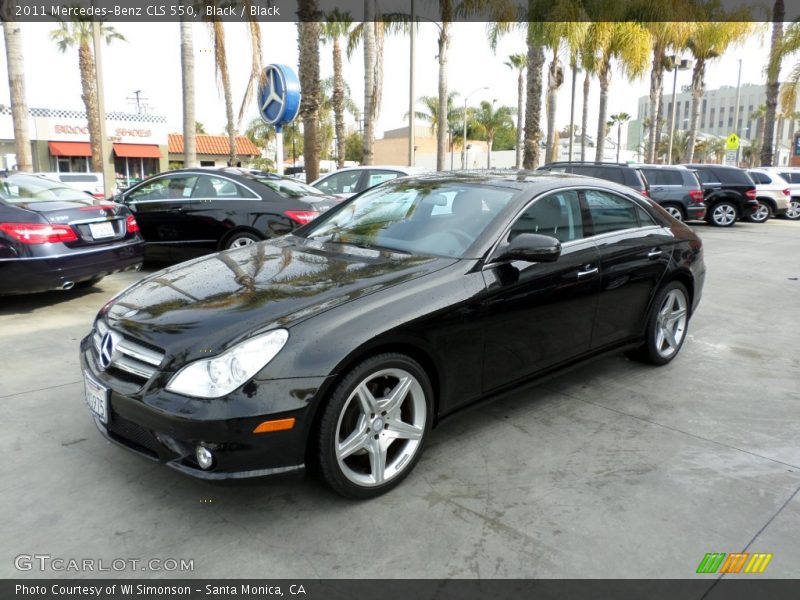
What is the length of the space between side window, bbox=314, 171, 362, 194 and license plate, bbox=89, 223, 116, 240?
189 inches

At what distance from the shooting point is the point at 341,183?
11422 mm

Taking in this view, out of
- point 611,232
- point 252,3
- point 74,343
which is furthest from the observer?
point 252,3

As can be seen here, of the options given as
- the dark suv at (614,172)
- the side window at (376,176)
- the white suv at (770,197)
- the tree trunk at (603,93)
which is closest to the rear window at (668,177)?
the dark suv at (614,172)

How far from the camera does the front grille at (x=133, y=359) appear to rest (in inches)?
113

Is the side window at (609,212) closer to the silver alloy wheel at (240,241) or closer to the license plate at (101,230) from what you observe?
the silver alloy wheel at (240,241)

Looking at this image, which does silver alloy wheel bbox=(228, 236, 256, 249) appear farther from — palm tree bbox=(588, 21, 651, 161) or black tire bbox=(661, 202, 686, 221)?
palm tree bbox=(588, 21, 651, 161)

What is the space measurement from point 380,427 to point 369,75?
1979 centimetres

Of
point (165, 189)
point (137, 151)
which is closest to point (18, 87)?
point (165, 189)

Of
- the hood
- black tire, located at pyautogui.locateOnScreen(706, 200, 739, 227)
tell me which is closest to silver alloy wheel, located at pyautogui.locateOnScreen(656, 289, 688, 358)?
the hood

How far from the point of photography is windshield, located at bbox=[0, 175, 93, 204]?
6.53 meters

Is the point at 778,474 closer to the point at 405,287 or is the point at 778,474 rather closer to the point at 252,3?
the point at 405,287

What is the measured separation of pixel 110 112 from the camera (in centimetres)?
3812
